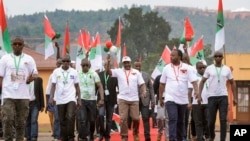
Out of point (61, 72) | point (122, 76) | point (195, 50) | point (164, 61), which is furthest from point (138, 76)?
point (164, 61)

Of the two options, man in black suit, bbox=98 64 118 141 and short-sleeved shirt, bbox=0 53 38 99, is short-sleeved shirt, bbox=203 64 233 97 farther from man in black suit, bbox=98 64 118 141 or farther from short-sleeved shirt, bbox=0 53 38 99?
short-sleeved shirt, bbox=0 53 38 99

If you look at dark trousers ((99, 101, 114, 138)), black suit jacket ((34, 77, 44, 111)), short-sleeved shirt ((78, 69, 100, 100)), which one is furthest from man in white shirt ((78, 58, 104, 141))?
black suit jacket ((34, 77, 44, 111))

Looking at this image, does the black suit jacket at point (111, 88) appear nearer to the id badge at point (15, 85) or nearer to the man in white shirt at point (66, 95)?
the man in white shirt at point (66, 95)

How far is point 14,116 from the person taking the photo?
668 inches

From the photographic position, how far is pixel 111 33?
11681 cm

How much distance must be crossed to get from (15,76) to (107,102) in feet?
20.2

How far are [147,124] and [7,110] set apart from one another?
586 centimetres

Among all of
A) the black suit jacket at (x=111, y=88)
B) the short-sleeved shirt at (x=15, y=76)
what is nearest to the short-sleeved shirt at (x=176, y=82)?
the short-sleeved shirt at (x=15, y=76)

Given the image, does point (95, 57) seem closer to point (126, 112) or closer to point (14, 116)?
point (126, 112)

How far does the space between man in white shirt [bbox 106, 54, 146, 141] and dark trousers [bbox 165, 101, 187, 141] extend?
6.12 feet

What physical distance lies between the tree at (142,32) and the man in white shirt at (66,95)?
106m

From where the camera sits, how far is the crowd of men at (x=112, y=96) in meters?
17.0

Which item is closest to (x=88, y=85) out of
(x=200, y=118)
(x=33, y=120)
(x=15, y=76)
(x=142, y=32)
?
(x=33, y=120)

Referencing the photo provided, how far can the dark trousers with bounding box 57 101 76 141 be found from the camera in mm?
19875
